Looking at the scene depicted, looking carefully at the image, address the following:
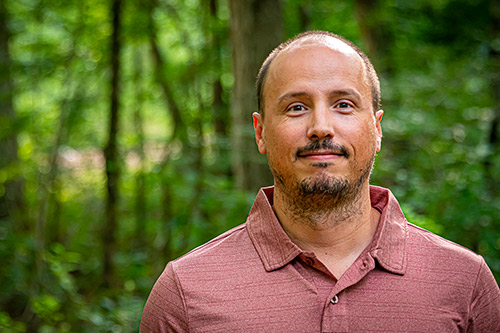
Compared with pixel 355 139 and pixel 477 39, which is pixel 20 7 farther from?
pixel 355 139

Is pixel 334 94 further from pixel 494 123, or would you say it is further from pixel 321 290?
pixel 494 123

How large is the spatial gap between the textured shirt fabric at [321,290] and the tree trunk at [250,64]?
3.21 meters

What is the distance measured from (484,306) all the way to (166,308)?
118cm

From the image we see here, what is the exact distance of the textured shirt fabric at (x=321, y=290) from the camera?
1868mm

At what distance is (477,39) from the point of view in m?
6.12

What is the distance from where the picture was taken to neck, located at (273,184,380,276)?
207cm

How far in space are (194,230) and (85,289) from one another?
318 cm

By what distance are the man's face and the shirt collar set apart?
0.56ft

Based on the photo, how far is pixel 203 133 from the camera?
7105mm

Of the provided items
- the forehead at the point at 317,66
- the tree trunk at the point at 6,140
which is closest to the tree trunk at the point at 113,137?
the tree trunk at the point at 6,140

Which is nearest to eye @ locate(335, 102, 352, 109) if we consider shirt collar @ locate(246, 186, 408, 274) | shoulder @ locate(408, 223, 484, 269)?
shirt collar @ locate(246, 186, 408, 274)

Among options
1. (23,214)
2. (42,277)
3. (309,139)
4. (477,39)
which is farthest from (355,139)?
(23,214)

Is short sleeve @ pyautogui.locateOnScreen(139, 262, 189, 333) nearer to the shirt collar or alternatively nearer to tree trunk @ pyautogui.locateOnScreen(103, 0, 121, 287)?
the shirt collar

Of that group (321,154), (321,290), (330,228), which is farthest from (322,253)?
(321,154)
